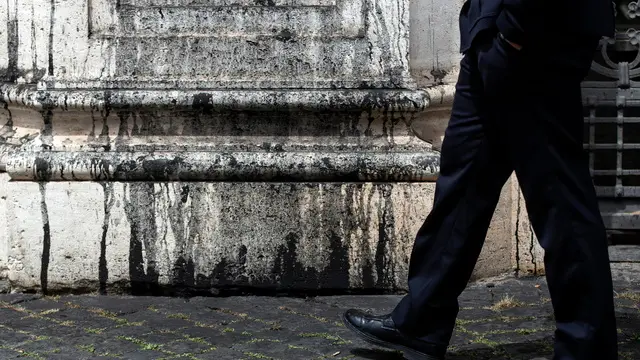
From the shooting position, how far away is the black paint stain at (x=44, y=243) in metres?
4.73

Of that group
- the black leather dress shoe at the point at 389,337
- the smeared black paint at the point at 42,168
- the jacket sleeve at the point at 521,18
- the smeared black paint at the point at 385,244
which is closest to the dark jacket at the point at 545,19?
the jacket sleeve at the point at 521,18

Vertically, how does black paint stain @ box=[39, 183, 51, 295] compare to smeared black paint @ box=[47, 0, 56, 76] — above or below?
below

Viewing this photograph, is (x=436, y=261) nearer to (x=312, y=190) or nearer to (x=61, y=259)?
(x=312, y=190)

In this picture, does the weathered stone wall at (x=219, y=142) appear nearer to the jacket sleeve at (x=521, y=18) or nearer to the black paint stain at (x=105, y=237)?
the black paint stain at (x=105, y=237)

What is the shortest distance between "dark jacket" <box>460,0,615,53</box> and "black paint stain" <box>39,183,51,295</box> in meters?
2.27

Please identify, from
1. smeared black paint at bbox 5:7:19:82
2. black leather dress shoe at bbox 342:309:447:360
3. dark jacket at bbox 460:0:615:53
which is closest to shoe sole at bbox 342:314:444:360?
black leather dress shoe at bbox 342:309:447:360

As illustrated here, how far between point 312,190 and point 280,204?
15 cm

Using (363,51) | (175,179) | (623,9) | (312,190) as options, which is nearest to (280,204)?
(312,190)

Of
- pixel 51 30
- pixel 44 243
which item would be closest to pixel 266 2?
pixel 51 30

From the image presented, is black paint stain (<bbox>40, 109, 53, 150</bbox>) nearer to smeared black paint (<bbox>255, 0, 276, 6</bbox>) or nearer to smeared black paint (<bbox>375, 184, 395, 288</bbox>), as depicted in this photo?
smeared black paint (<bbox>255, 0, 276, 6</bbox>)

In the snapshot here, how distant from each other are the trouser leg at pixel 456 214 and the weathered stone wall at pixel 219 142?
1090 mm

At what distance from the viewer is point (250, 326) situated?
13.9 ft

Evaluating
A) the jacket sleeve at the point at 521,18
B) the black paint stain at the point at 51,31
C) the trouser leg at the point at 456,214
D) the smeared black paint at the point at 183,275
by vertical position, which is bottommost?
the smeared black paint at the point at 183,275

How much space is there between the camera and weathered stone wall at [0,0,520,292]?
185 inches
